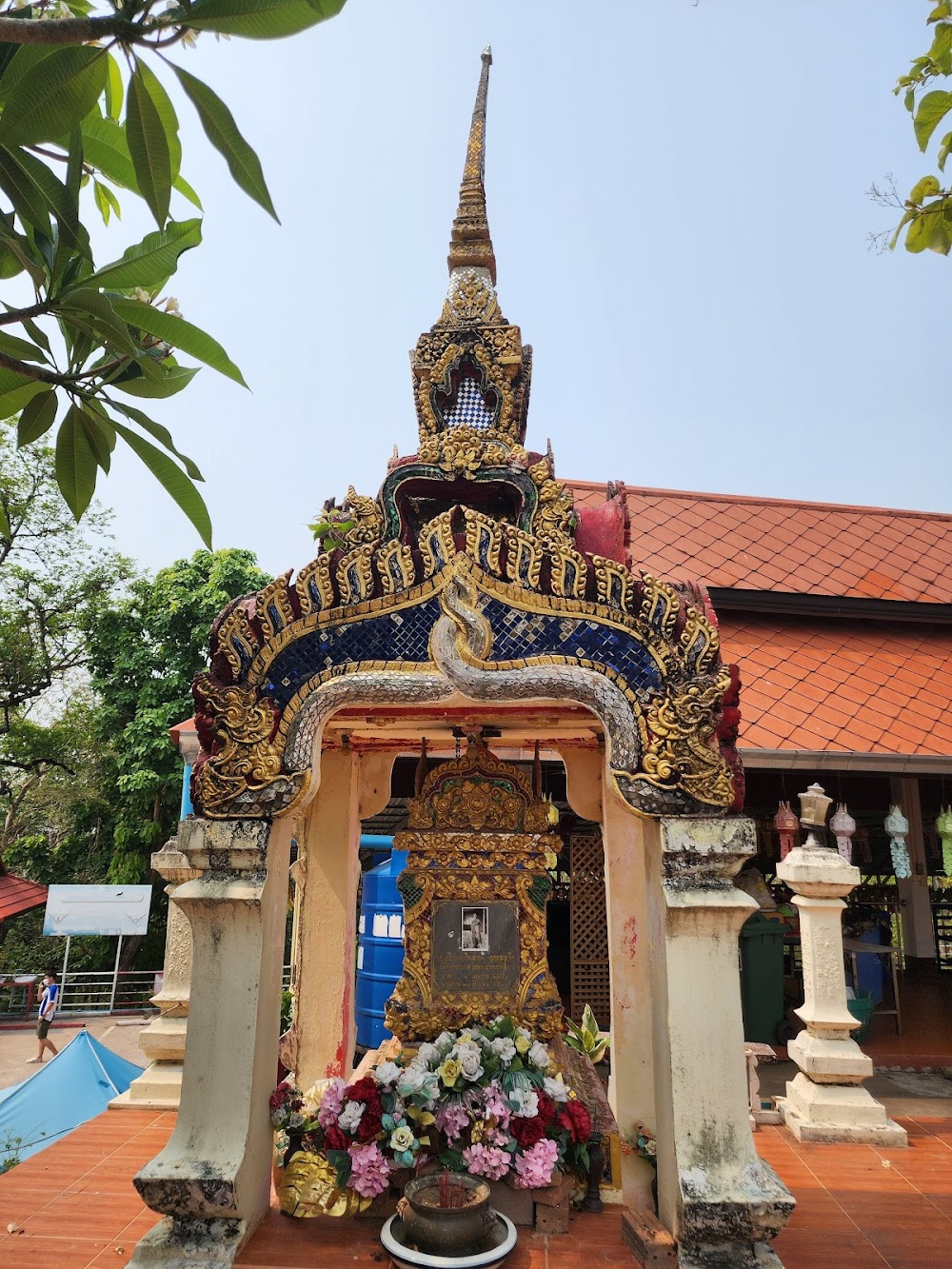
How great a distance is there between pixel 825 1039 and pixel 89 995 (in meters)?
16.5

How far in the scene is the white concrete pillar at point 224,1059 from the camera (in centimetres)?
364

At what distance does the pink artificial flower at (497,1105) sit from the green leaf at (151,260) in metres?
4.03

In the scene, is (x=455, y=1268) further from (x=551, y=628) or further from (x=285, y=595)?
(x=285, y=595)

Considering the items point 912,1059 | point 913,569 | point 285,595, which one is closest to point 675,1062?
point 285,595

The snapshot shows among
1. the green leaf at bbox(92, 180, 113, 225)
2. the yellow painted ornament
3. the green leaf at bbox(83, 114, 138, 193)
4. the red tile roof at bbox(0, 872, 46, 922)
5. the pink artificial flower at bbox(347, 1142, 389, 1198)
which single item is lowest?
the yellow painted ornament

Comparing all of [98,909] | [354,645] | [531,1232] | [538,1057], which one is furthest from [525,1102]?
[98,909]

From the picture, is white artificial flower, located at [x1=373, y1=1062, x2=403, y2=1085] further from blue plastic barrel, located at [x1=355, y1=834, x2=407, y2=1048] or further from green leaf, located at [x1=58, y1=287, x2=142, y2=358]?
blue plastic barrel, located at [x1=355, y1=834, x2=407, y2=1048]

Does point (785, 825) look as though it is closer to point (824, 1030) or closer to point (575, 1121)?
point (824, 1030)

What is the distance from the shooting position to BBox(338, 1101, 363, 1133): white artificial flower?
4191 millimetres

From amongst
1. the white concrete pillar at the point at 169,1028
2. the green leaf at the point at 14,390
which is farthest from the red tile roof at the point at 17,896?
the green leaf at the point at 14,390

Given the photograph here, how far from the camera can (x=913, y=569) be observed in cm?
1154

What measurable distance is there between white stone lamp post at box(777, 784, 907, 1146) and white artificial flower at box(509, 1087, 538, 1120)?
3121mm

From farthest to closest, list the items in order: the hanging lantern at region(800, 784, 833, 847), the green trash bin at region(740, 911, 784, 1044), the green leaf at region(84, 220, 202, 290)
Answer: the green trash bin at region(740, 911, 784, 1044) < the hanging lantern at region(800, 784, 833, 847) < the green leaf at region(84, 220, 202, 290)

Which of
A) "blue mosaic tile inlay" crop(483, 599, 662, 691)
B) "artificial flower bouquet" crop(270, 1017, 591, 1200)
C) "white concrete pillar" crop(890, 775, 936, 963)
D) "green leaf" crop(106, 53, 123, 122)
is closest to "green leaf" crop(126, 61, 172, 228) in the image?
"green leaf" crop(106, 53, 123, 122)
